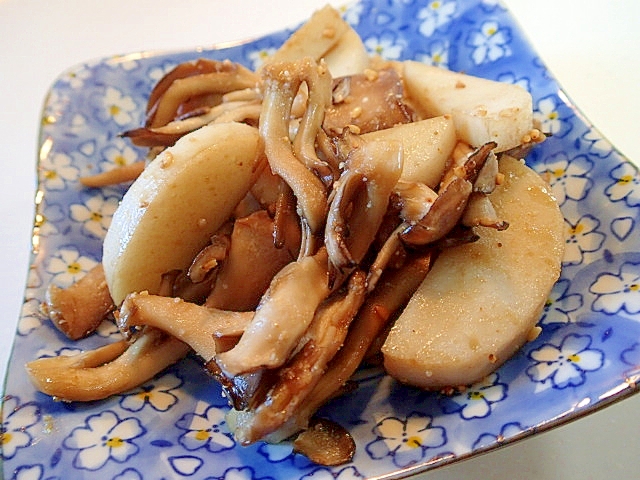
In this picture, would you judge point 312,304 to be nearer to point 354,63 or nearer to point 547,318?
point 547,318

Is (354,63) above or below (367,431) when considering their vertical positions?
above

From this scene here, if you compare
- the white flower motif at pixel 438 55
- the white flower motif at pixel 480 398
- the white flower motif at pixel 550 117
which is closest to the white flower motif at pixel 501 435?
the white flower motif at pixel 480 398

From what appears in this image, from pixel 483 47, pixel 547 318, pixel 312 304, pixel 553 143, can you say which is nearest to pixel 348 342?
pixel 312 304

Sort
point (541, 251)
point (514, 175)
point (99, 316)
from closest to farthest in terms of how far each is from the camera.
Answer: point (541, 251) → point (514, 175) → point (99, 316)

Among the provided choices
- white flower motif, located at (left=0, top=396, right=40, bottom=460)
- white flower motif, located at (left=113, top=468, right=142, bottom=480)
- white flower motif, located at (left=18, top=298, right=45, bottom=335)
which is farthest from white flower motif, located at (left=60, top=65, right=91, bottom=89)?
white flower motif, located at (left=113, top=468, right=142, bottom=480)

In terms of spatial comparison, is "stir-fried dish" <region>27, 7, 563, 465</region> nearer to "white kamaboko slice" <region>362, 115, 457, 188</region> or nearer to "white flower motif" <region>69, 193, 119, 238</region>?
"white kamaboko slice" <region>362, 115, 457, 188</region>
